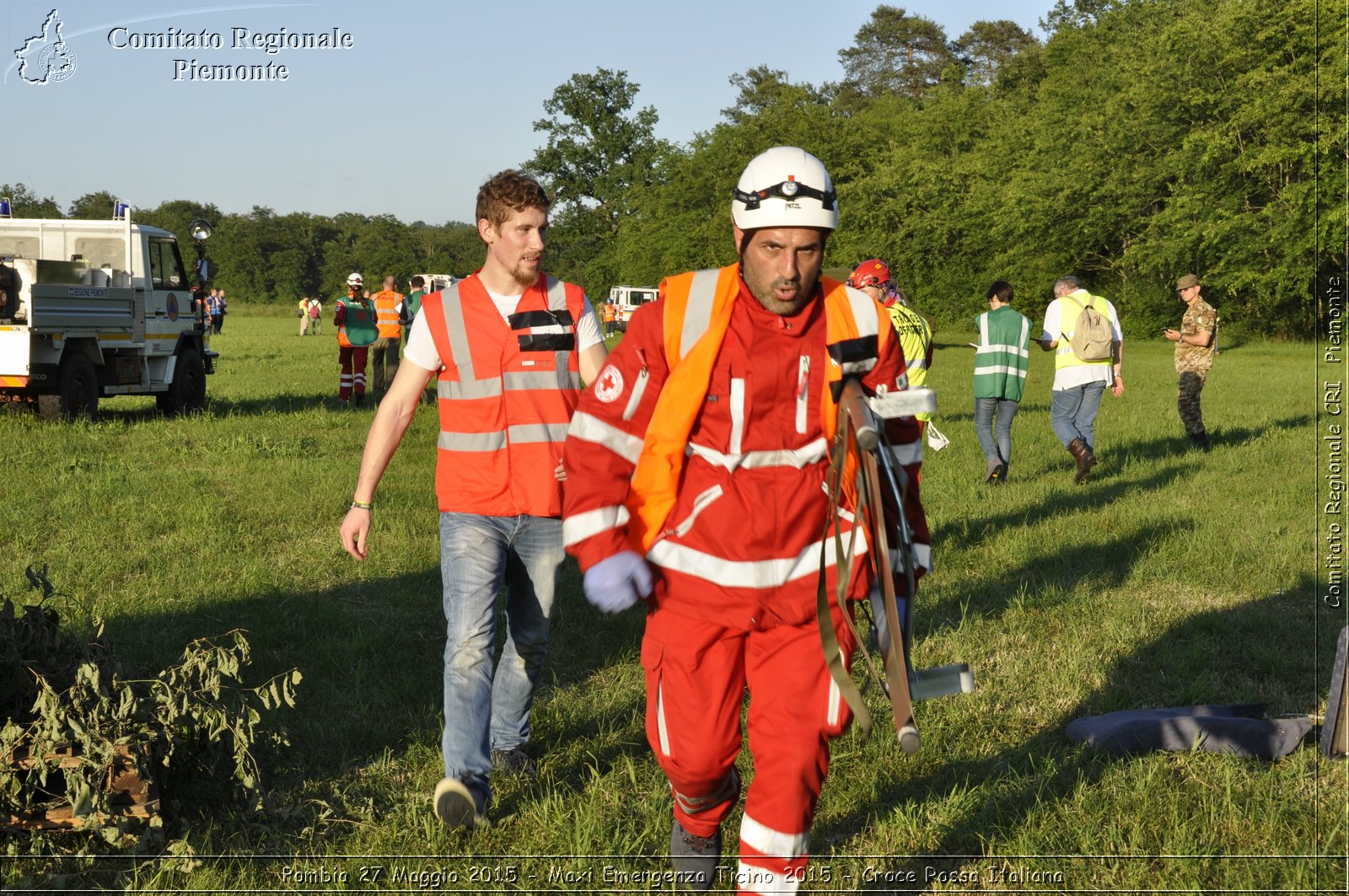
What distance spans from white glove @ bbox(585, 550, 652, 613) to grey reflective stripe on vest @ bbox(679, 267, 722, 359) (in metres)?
0.59

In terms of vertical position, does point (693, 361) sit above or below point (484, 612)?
above

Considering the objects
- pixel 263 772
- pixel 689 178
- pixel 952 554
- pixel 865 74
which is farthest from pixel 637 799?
pixel 865 74

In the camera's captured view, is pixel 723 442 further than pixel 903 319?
No

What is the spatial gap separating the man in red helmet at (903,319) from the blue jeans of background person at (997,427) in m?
2.41

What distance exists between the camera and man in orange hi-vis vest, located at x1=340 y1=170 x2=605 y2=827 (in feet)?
15.8

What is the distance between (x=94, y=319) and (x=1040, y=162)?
162ft

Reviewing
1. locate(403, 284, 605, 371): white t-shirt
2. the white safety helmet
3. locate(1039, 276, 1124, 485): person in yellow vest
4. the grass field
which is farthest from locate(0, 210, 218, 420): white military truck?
the white safety helmet

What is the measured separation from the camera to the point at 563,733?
589 centimetres

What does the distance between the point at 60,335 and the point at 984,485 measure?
12032mm

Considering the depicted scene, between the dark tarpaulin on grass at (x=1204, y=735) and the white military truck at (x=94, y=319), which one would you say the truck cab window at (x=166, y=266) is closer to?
the white military truck at (x=94, y=319)

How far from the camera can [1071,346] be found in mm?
13477

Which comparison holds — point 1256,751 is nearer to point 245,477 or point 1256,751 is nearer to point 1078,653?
point 1078,653

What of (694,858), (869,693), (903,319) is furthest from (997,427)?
(694,858)

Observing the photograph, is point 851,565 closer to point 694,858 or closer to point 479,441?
point 694,858
